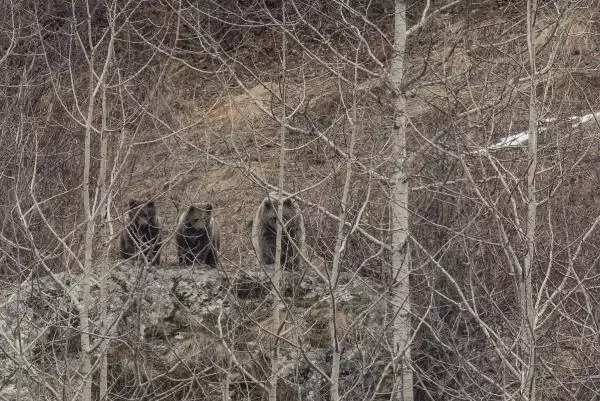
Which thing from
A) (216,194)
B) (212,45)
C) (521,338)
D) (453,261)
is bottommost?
(216,194)

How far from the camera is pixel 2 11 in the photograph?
11.6 metres

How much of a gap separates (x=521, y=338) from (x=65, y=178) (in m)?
8.87

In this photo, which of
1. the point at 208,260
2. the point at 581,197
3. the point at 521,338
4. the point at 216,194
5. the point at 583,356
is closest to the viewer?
the point at 521,338

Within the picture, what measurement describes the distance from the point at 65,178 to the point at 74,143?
645mm

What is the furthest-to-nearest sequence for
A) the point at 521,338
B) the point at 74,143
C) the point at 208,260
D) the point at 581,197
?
the point at 74,143
the point at 208,260
the point at 581,197
the point at 521,338

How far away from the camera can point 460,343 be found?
289 inches

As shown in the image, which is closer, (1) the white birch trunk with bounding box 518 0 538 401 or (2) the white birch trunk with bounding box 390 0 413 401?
(1) the white birch trunk with bounding box 518 0 538 401

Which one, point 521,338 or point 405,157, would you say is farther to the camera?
point 405,157

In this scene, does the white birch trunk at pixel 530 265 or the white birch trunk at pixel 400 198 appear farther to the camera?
the white birch trunk at pixel 400 198

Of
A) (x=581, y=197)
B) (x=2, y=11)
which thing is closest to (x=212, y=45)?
(x=581, y=197)

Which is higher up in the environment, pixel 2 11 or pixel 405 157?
pixel 2 11

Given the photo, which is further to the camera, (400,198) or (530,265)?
(400,198)

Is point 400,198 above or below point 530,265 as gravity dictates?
below

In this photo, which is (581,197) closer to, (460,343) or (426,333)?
(426,333)
